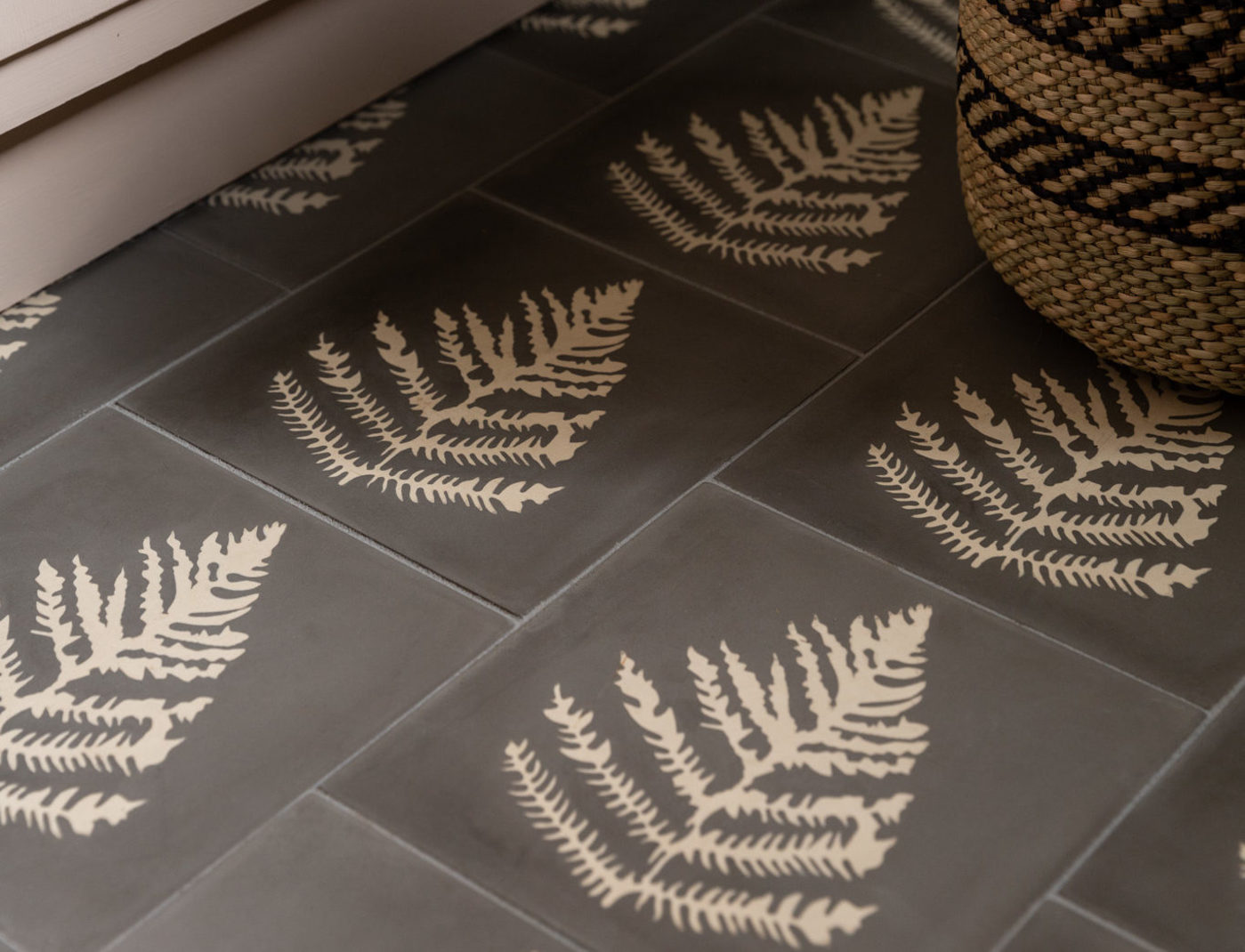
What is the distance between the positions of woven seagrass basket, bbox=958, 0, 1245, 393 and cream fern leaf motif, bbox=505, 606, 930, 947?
0.38 meters

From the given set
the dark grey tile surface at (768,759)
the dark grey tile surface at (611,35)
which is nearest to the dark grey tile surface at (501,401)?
the dark grey tile surface at (768,759)

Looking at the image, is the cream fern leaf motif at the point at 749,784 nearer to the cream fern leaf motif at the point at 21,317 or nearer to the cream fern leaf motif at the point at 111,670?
the cream fern leaf motif at the point at 111,670

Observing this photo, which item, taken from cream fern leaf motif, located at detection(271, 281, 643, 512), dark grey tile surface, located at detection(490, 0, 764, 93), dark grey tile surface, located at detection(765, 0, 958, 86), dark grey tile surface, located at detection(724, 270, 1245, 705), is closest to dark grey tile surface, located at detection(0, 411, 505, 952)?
cream fern leaf motif, located at detection(271, 281, 643, 512)

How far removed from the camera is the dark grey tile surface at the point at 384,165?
69.2 inches

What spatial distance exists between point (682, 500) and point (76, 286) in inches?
30.8

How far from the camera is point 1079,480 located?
143 cm

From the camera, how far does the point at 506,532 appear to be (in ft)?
4.54

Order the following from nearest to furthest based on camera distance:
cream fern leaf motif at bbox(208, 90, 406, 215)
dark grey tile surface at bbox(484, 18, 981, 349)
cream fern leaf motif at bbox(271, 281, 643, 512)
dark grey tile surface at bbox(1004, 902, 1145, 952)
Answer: dark grey tile surface at bbox(1004, 902, 1145, 952)
cream fern leaf motif at bbox(271, 281, 643, 512)
dark grey tile surface at bbox(484, 18, 981, 349)
cream fern leaf motif at bbox(208, 90, 406, 215)

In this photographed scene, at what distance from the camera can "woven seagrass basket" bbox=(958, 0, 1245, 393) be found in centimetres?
123

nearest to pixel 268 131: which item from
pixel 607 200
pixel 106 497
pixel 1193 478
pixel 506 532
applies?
pixel 607 200

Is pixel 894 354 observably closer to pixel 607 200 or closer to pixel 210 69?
pixel 607 200

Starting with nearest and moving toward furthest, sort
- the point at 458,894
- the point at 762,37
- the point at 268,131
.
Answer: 1. the point at 458,894
2. the point at 268,131
3. the point at 762,37

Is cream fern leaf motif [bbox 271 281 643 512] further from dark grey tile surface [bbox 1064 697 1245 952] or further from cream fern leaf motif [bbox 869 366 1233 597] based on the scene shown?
dark grey tile surface [bbox 1064 697 1245 952]

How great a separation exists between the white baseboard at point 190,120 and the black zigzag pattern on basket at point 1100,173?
2.73 ft
